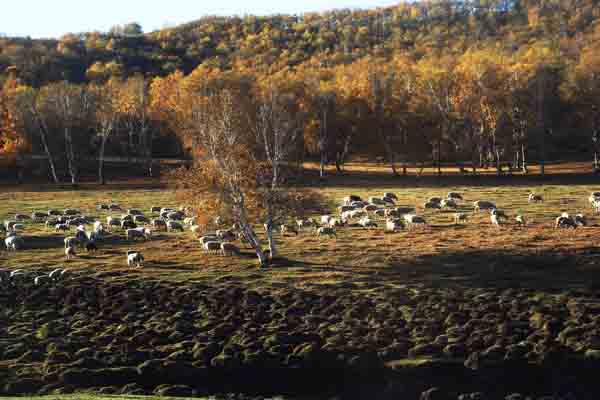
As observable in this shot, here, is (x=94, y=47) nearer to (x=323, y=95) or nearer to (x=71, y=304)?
(x=323, y=95)

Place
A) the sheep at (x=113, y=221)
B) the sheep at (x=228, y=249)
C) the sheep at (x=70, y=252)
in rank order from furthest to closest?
the sheep at (x=113, y=221), the sheep at (x=70, y=252), the sheep at (x=228, y=249)

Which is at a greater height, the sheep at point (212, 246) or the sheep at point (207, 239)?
the sheep at point (207, 239)

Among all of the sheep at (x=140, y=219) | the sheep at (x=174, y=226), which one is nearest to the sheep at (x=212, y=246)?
the sheep at (x=174, y=226)

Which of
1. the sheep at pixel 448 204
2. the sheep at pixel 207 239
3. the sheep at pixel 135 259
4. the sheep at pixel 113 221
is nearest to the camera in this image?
the sheep at pixel 135 259

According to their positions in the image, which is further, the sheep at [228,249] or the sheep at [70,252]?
the sheep at [70,252]

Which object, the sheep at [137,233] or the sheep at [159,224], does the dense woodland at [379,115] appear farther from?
the sheep at [137,233]

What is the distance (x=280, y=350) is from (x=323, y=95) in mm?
63768

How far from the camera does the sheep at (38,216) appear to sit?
166 ft

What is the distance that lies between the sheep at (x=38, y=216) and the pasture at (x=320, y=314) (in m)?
10.3

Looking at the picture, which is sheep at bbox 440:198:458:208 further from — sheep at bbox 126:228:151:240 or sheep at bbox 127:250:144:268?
sheep at bbox 127:250:144:268

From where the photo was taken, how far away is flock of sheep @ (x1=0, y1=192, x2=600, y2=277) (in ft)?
127

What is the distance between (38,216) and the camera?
51.5m

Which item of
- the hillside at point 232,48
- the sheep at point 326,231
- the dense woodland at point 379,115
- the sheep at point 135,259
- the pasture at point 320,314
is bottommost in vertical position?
the pasture at point 320,314

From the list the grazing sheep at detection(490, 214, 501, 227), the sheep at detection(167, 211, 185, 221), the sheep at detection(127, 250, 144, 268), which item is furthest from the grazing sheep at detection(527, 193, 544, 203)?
the sheep at detection(127, 250, 144, 268)
